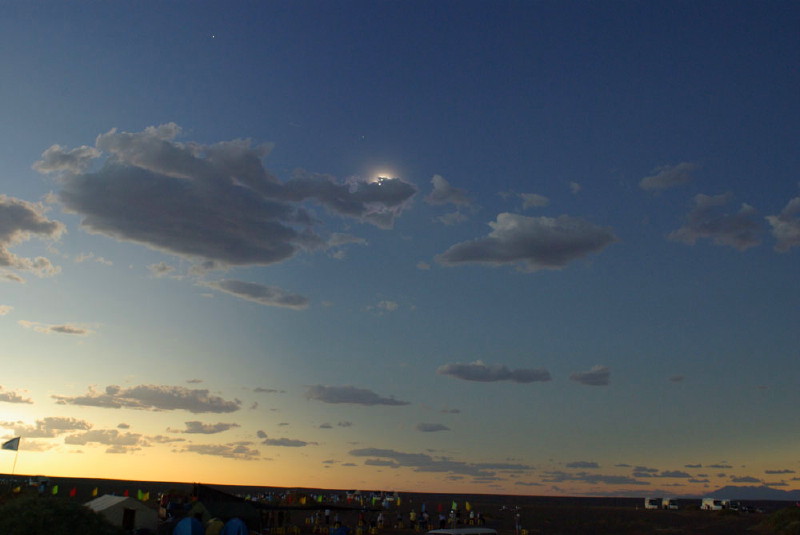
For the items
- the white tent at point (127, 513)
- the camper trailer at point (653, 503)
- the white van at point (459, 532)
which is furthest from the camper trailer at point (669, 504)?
the white tent at point (127, 513)

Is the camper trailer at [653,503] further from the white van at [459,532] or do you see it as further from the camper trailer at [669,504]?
the white van at [459,532]

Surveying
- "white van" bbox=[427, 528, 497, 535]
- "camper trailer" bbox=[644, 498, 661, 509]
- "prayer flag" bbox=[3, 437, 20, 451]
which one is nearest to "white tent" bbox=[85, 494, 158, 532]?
"white van" bbox=[427, 528, 497, 535]

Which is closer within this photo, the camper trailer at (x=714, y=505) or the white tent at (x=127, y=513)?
the white tent at (x=127, y=513)

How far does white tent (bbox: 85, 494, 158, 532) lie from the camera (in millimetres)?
35844

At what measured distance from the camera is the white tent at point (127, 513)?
3584 centimetres

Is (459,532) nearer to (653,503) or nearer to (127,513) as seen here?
(127,513)

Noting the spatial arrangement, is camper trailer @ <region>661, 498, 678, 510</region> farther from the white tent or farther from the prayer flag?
the prayer flag

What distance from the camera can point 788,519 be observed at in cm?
6006

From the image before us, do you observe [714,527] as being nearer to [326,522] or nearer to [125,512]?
[326,522]

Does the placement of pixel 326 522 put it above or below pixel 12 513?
below

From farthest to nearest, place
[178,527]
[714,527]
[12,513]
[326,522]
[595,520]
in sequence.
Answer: [595,520]
[714,527]
[326,522]
[178,527]
[12,513]

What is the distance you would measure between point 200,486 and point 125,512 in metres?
4.12

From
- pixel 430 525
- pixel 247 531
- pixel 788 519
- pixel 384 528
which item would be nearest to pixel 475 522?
pixel 430 525

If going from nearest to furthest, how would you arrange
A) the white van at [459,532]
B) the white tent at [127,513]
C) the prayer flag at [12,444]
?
the white van at [459,532] → the white tent at [127,513] → the prayer flag at [12,444]
